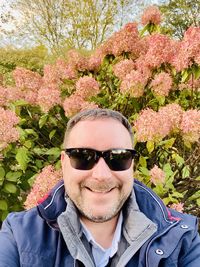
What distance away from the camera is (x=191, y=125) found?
2488 mm

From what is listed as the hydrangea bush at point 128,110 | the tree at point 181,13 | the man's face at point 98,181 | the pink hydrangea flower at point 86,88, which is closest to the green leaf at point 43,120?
the hydrangea bush at point 128,110

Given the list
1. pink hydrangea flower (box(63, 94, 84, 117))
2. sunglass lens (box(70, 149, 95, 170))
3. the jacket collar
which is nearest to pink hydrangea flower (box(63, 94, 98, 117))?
pink hydrangea flower (box(63, 94, 84, 117))

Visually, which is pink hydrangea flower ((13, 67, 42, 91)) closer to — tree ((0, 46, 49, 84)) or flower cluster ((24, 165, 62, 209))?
flower cluster ((24, 165, 62, 209))

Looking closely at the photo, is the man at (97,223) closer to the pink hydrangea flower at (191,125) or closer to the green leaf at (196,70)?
the pink hydrangea flower at (191,125)

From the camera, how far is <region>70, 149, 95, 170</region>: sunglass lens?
1.83m

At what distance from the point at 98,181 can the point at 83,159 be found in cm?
10

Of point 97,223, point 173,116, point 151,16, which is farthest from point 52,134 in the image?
point 97,223

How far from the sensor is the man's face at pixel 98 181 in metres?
1.83

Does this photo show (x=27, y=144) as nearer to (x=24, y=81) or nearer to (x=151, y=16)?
(x=24, y=81)

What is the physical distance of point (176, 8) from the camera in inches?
1147

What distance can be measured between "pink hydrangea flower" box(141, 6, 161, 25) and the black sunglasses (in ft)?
7.12

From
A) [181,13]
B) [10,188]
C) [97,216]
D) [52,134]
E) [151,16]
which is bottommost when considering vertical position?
[10,188]

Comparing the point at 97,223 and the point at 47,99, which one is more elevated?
the point at 47,99

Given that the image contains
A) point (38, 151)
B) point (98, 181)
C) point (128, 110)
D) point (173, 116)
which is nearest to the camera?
point (98, 181)
